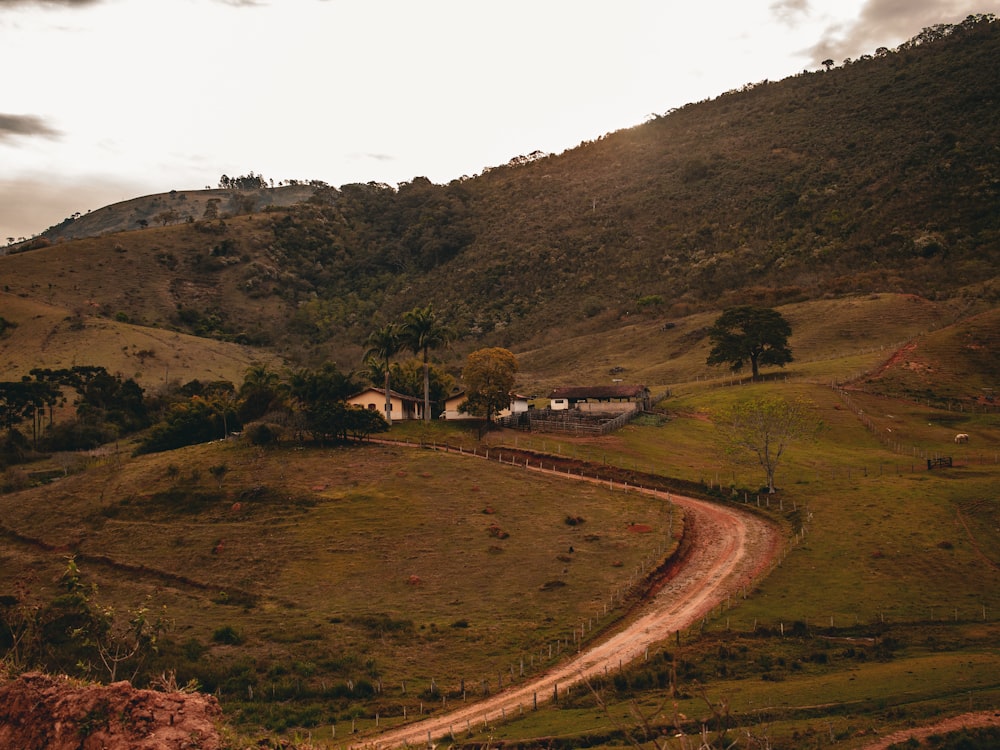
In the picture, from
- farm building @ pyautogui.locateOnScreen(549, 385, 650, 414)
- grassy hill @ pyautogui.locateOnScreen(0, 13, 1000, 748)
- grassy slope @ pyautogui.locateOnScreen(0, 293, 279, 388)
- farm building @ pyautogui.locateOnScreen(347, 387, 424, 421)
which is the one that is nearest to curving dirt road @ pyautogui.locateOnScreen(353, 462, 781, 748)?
grassy hill @ pyautogui.locateOnScreen(0, 13, 1000, 748)

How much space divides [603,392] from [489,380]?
46.1 feet

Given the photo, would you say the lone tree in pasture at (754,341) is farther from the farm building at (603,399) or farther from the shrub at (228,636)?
the shrub at (228,636)

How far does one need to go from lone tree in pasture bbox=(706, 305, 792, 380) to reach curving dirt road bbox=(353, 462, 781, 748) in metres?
41.2

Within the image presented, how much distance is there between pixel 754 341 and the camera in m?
93.6

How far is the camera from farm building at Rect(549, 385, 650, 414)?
82125 millimetres

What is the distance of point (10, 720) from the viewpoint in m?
18.7

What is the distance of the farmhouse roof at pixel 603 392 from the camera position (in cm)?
8256

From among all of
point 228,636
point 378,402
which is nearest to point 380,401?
point 378,402

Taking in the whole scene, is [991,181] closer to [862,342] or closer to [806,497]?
[862,342]

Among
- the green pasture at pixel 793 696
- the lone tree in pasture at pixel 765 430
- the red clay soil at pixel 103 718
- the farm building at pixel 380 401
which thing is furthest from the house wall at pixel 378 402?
the red clay soil at pixel 103 718

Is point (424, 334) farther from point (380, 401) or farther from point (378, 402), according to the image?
point (378, 402)

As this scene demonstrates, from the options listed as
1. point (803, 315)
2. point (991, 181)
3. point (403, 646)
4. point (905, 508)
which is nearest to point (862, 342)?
point (803, 315)

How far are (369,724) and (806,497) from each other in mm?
35353

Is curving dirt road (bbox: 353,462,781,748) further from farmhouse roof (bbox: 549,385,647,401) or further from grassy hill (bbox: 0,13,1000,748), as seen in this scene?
farmhouse roof (bbox: 549,385,647,401)
